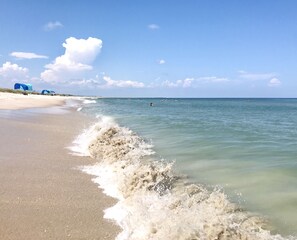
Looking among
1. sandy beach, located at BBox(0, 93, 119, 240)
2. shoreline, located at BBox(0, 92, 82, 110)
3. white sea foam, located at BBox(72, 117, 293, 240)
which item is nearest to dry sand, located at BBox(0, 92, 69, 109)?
shoreline, located at BBox(0, 92, 82, 110)

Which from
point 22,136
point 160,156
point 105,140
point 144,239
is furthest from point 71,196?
point 22,136

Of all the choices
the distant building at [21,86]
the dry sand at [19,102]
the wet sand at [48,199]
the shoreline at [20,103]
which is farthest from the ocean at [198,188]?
the distant building at [21,86]

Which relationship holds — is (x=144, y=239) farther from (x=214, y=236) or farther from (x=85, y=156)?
(x=85, y=156)

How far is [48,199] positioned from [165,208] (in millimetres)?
2171

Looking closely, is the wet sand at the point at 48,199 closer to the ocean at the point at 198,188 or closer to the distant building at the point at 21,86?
the ocean at the point at 198,188

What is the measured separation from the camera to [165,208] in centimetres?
625

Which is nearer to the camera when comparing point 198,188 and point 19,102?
point 198,188

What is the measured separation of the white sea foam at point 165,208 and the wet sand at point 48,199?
327mm

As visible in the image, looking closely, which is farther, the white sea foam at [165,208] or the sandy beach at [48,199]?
the sandy beach at [48,199]

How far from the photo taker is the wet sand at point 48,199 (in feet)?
17.4

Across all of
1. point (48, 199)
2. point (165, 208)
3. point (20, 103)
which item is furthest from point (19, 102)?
point (165, 208)

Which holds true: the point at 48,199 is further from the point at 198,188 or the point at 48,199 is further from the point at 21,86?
the point at 21,86

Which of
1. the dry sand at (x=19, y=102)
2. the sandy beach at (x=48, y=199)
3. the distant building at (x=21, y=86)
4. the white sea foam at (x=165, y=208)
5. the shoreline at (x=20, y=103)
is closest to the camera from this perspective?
the white sea foam at (x=165, y=208)

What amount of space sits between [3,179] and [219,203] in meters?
4.56
